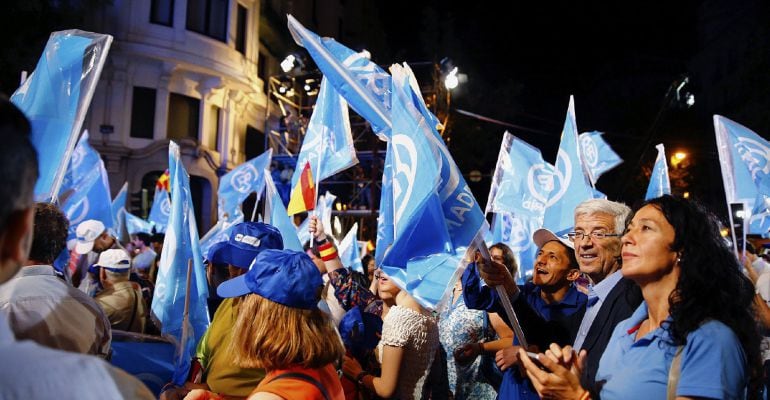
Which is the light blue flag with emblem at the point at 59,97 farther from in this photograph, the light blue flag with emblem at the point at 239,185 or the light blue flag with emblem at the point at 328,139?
the light blue flag with emblem at the point at 239,185

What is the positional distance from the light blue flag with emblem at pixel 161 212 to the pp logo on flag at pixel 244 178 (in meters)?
1.49

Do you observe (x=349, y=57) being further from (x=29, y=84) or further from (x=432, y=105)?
(x=432, y=105)

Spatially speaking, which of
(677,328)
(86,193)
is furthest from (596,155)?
(677,328)

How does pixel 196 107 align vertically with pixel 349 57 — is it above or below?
above

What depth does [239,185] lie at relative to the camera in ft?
34.7

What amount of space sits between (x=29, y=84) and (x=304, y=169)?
8.45ft

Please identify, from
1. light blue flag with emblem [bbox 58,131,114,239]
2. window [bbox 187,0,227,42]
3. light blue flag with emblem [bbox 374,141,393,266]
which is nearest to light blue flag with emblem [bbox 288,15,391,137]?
light blue flag with emblem [bbox 374,141,393,266]

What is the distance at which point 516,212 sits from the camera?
7.46 meters

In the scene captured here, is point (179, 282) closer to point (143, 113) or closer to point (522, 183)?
point (522, 183)

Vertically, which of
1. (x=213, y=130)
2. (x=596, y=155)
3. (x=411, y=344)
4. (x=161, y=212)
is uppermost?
(x=213, y=130)

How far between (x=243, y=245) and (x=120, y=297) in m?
1.71

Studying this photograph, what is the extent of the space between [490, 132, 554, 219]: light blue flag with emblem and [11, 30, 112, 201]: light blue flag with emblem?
495cm

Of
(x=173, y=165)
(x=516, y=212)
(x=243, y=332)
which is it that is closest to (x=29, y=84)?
(x=173, y=165)

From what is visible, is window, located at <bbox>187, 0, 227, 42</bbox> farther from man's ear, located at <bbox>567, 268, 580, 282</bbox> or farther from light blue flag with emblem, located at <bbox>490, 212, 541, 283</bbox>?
man's ear, located at <bbox>567, 268, 580, 282</bbox>
